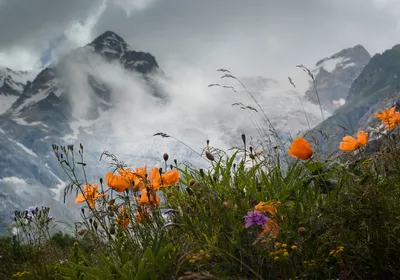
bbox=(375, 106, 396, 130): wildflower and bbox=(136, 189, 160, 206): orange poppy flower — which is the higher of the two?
bbox=(375, 106, 396, 130): wildflower

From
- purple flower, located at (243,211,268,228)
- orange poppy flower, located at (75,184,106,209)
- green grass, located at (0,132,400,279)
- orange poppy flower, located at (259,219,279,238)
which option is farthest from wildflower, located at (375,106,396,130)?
orange poppy flower, located at (75,184,106,209)

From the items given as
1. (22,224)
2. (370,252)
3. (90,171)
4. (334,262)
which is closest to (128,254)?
(334,262)

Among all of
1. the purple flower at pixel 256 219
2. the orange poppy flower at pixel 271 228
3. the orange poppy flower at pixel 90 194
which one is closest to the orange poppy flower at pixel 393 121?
the orange poppy flower at pixel 271 228

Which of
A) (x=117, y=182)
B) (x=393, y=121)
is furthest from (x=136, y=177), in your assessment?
(x=393, y=121)

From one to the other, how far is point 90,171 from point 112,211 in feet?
666

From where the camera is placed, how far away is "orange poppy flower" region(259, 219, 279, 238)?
2107 millimetres

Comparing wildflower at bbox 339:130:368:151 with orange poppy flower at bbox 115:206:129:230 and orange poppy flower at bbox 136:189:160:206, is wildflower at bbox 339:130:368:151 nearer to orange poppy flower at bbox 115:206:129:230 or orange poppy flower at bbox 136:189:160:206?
orange poppy flower at bbox 136:189:160:206

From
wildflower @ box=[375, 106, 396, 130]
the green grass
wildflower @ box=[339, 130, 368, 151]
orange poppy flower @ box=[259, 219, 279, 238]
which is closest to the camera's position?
orange poppy flower @ box=[259, 219, 279, 238]

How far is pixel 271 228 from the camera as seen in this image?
2195 millimetres

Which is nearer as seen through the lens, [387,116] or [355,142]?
[355,142]

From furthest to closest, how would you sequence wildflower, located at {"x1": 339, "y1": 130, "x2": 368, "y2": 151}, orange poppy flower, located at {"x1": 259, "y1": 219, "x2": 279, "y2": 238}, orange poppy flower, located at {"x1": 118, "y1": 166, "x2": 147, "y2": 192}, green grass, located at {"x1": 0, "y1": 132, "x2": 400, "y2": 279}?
orange poppy flower, located at {"x1": 118, "y1": 166, "x2": 147, "y2": 192} → wildflower, located at {"x1": 339, "y1": 130, "x2": 368, "y2": 151} → green grass, located at {"x1": 0, "y1": 132, "x2": 400, "y2": 279} → orange poppy flower, located at {"x1": 259, "y1": 219, "x2": 279, "y2": 238}

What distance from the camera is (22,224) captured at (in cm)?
466

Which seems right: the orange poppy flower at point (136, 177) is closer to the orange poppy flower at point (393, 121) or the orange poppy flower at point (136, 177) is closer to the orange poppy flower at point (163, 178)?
the orange poppy flower at point (163, 178)

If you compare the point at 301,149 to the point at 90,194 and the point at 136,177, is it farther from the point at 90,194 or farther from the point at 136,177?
A: the point at 90,194
